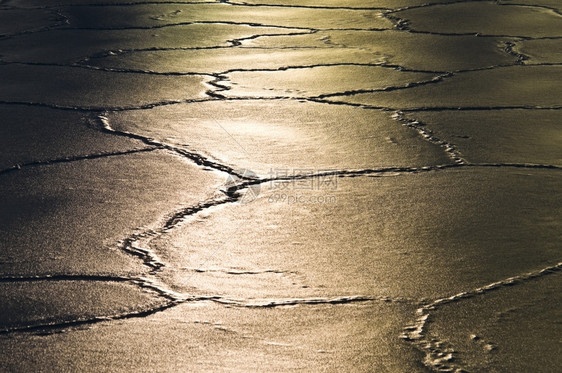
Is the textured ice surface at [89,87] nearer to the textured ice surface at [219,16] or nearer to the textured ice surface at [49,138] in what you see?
the textured ice surface at [49,138]

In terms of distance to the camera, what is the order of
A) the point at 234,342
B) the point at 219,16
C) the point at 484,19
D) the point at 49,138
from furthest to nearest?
the point at 219,16
the point at 484,19
the point at 49,138
the point at 234,342

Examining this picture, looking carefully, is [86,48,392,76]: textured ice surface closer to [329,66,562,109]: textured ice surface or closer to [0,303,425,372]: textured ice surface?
[329,66,562,109]: textured ice surface

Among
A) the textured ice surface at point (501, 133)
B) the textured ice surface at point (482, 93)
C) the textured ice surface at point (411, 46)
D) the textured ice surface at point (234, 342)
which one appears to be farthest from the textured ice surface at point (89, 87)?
the textured ice surface at point (234, 342)

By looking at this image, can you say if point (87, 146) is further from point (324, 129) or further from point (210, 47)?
point (210, 47)

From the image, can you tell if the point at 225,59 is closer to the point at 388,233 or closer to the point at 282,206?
the point at 282,206

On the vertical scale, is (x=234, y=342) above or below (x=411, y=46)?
below

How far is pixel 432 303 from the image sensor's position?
→ 1152mm

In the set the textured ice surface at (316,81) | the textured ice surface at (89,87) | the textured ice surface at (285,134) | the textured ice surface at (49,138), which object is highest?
the textured ice surface at (316,81)

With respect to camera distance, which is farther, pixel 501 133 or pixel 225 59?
pixel 225 59

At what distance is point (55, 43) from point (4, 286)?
5.77 ft

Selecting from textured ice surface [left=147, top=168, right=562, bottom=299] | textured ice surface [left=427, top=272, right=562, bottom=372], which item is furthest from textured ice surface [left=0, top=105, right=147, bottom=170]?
textured ice surface [left=427, top=272, right=562, bottom=372]

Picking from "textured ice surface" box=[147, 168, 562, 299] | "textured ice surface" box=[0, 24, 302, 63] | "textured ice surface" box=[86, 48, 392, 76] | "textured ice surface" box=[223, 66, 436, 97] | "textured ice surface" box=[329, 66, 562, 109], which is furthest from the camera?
"textured ice surface" box=[0, 24, 302, 63]

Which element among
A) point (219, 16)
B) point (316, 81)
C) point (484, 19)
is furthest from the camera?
point (219, 16)

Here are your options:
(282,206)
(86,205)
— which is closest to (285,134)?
(282,206)
